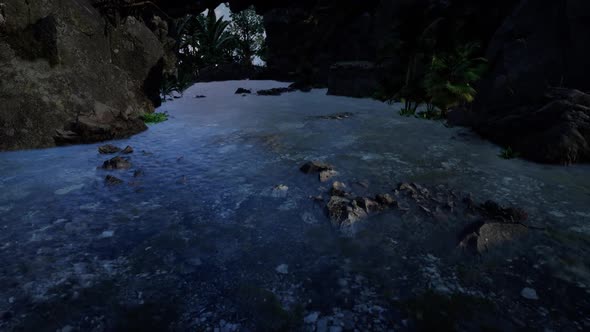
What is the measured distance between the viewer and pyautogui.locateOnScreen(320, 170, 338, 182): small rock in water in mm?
4619

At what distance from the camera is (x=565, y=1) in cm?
700

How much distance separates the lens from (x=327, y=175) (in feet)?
15.5

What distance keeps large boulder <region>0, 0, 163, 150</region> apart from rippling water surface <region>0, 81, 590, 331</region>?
144 cm

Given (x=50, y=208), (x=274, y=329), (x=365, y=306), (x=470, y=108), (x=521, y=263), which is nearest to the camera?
(x=274, y=329)

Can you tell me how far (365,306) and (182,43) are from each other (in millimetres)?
37623

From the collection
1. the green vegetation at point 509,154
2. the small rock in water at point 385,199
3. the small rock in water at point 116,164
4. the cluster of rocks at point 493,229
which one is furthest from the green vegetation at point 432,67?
the small rock in water at point 116,164

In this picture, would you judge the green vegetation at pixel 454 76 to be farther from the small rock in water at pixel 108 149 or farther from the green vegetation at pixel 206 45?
the green vegetation at pixel 206 45

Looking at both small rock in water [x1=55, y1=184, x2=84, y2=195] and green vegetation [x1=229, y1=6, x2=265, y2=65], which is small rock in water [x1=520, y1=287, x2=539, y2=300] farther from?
green vegetation [x1=229, y1=6, x2=265, y2=65]

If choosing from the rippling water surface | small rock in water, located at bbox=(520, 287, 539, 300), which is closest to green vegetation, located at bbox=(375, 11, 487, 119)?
the rippling water surface

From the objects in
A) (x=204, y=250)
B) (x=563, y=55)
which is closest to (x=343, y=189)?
(x=204, y=250)

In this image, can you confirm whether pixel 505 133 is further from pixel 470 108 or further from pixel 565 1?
pixel 565 1

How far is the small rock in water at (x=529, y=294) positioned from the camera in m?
2.24

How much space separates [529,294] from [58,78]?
9195mm

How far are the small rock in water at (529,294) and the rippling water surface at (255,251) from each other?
0.11ft
